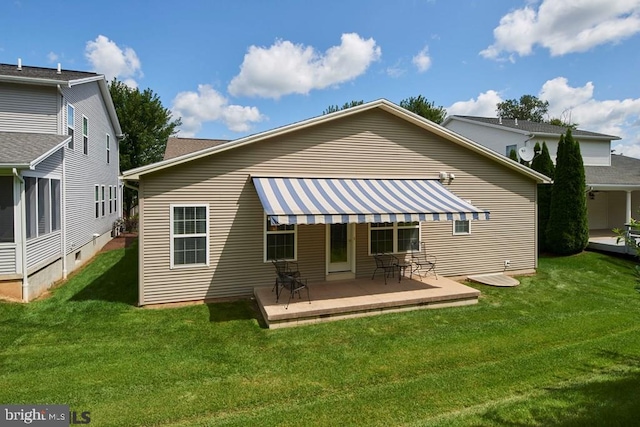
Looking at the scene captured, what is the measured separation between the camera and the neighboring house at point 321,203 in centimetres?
994

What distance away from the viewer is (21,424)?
5016 millimetres

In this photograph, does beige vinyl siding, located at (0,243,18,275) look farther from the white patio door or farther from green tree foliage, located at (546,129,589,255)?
green tree foliage, located at (546,129,589,255)

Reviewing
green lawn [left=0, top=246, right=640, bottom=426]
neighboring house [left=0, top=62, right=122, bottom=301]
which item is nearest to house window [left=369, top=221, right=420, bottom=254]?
green lawn [left=0, top=246, right=640, bottom=426]

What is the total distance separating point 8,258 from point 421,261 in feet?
41.9

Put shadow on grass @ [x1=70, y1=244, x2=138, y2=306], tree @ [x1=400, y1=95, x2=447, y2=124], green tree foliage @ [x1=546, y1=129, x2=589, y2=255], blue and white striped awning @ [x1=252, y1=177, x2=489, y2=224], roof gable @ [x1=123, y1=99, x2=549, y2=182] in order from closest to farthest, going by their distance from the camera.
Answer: blue and white striped awning @ [x1=252, y1=177, x2=489, y2=224] → roof gable @ [x1=123, y1=99, x2=549, y2=182] → shadow on grass @ [x1=70, y1=244, x2=138, y2=306] → green tree foliage @ [x1=546, y1=129, x2=589, y2=255] → tree @ [x1=400, y1=95, x2=447, y2=124]

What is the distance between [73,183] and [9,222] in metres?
5.06

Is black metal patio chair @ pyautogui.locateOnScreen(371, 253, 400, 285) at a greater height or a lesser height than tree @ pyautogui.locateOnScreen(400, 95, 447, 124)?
lesser

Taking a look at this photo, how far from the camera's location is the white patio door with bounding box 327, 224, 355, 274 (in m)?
11.7

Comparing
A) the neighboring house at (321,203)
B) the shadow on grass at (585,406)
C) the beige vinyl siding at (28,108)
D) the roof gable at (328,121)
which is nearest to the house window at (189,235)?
the neighboring house at (321,203)

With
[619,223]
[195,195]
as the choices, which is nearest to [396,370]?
[195,195]

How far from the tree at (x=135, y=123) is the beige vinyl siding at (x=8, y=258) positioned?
2653 cm

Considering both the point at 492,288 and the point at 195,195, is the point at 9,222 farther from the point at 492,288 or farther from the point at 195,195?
the point at 492,288

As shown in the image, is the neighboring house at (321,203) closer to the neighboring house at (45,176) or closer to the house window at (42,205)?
the neighboring house at (45,176)

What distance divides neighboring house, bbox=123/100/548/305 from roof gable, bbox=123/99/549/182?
0.04 metres
